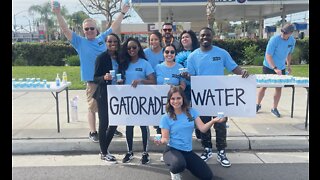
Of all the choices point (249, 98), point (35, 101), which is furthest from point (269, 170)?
point (35, 101)

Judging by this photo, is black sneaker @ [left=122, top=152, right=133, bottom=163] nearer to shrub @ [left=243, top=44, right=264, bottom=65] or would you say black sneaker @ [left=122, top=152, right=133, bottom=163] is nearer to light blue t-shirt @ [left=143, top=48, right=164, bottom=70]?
light blue t-shirt @ [left=143, top=48, right=164, bottom=70]

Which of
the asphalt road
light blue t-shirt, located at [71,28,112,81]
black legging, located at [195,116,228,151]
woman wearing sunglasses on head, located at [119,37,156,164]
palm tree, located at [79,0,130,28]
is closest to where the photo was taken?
the asphalt road

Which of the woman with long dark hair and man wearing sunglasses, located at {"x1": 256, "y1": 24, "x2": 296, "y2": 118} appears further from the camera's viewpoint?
man wearing sunglasses, located at {"x1": 256, "y1": 24, "x2": 296, "y2": 118}

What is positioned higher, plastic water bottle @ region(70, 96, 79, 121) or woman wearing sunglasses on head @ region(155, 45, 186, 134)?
woman wearing sunglasses on head @ region(155, 45, 186, 134)

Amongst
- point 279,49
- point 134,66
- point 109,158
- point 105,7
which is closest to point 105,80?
point 134,66

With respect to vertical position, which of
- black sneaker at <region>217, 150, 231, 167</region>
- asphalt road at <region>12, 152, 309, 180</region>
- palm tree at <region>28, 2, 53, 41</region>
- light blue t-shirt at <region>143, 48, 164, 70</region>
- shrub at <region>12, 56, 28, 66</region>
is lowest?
asphalt road at <region>12, 152, 309, 180</region>

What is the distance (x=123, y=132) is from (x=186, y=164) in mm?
2010

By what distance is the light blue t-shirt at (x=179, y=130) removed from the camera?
3686 mm

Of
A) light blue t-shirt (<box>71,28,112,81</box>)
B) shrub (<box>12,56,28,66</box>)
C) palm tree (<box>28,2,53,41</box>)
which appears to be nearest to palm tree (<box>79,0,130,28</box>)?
shrub (<box>12,56,28,66</box>)

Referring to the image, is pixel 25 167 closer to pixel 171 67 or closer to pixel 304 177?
pixel 171 67

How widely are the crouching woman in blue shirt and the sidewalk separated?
3.75 ft

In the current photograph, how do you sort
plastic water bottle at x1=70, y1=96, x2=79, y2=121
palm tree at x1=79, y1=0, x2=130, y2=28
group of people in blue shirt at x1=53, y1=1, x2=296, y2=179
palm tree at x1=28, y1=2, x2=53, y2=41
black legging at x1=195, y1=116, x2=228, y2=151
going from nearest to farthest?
group of people in blue shirt at x1=53, y1=1, x2=296, y2=179 < black legging at x1=195, y1=116, x2=228, y2=151 < plastic water bottle at x1=70, y1=96, x2=79, y2=121 < palm tree at x1=79, y1=0, x2=130, y2=28 < palm tree at x1=28, y1=2, x2=53, y2=41

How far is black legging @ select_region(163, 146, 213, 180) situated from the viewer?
3.53m

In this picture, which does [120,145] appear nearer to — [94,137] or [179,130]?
[94,137]
